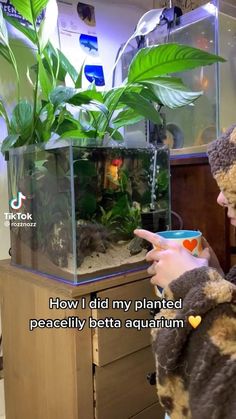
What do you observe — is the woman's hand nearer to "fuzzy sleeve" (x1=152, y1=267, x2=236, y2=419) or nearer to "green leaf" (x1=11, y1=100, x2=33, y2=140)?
"fuzzy sleeve" (x1=152, y1=267, x2=236, y2=419)

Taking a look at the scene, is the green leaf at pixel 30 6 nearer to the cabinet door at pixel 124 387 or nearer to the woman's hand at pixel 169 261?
the woman's hand at pixel 169 261

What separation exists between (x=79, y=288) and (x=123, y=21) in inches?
40.3

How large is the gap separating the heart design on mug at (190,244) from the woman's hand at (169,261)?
2 cm

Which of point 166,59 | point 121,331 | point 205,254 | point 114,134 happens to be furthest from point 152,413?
point 166,59

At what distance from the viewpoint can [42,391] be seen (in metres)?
0.78

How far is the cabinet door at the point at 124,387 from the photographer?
716mm

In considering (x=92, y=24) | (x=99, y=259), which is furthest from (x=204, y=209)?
(x=92, y=24)

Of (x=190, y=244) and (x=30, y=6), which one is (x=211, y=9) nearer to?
(x=30, y=6)

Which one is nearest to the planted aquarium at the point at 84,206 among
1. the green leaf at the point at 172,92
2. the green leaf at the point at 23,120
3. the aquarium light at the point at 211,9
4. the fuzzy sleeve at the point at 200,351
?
the green leaf at the point at 23,120

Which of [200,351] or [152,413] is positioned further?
[152,413]

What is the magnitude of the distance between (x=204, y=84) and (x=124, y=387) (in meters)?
0.83

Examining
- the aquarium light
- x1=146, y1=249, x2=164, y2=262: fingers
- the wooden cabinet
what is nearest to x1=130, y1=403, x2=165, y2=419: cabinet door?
the wooden cabinet

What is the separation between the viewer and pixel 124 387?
29.7 inches

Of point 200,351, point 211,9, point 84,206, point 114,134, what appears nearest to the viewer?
point 200,351
